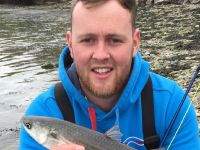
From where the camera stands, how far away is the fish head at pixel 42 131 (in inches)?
194

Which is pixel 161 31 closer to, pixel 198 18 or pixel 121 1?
pixel 198 18

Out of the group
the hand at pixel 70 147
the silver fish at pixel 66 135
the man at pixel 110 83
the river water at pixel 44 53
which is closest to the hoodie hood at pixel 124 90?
the man at pixel 110 83

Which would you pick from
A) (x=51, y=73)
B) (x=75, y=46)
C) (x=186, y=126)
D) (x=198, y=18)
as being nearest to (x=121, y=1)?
(x=75, y=46)

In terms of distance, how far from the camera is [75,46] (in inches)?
224

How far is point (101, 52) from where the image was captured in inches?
215

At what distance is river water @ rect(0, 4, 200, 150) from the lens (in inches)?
639

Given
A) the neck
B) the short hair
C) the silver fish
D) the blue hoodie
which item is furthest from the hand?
the short hair

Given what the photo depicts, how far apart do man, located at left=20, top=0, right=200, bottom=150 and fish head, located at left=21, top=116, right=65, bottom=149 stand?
785 mm

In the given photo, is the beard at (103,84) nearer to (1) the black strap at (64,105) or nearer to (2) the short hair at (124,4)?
(1) the black strap at (64,105)

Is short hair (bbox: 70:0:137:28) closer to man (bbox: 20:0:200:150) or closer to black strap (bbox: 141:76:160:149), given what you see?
man (bbox: 20:0:200:150)

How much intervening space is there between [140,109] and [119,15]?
1.30 meters

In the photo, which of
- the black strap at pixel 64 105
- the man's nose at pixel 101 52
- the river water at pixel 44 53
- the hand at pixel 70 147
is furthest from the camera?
the river water at pixel 44 53

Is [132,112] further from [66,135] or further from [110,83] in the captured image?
[66,135]

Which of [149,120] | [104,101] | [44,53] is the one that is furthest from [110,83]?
[44,53]
